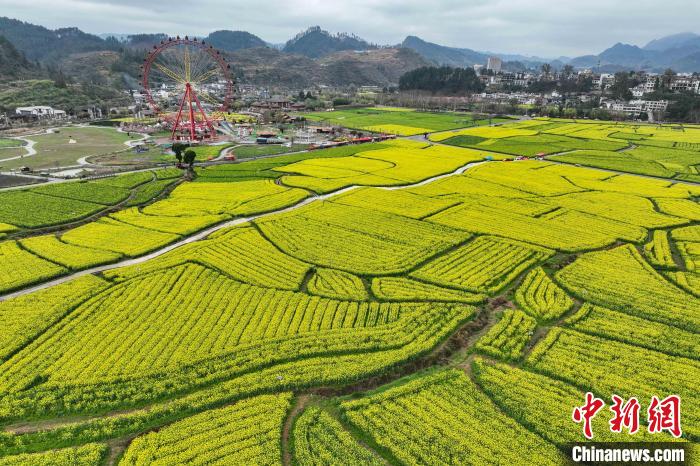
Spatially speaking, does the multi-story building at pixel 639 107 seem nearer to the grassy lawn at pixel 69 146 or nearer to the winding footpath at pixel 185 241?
the winding footpath at pixel 185 241

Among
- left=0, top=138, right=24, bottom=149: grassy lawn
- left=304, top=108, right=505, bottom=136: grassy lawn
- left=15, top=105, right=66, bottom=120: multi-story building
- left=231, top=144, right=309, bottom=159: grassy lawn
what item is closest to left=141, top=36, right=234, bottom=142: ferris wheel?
left=231, top=144, right=309, bottom=159: grassy lawn

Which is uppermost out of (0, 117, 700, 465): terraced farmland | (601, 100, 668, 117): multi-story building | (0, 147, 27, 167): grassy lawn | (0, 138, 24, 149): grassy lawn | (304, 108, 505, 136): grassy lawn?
(601, 100, 668, 117): multi-story building

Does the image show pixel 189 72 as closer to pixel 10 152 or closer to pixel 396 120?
pixel 10 152

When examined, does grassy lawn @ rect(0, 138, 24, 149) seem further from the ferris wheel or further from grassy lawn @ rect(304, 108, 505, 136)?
grassy lawn @ rect(304, 108, 505, 136)

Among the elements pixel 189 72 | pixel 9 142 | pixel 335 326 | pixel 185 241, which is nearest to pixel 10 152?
pixel 9 142

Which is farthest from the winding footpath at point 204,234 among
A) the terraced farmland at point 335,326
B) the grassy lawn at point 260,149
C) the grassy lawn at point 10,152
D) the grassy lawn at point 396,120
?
the grassy lawn at point 10,152

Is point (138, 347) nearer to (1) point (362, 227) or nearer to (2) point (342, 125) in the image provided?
(1) point (362, 227)
